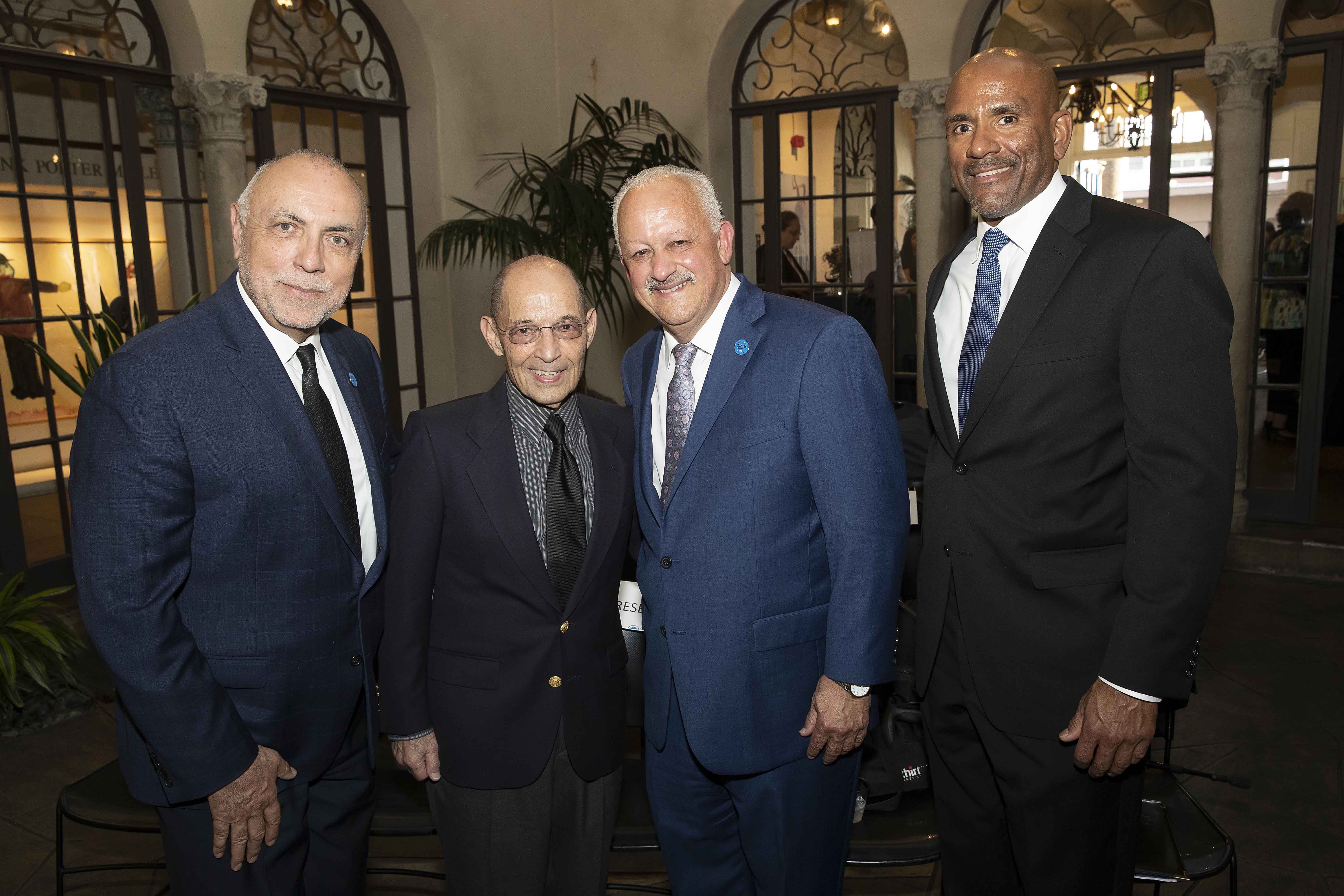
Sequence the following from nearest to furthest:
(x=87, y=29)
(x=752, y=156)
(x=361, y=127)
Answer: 1. (x=87, y=29)
2. (x=361, y=127)
3. (x=752, y=156)

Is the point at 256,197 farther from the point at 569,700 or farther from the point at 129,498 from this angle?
the point at 569,700

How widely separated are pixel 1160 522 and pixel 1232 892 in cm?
119

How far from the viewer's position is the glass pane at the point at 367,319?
21.5 ft

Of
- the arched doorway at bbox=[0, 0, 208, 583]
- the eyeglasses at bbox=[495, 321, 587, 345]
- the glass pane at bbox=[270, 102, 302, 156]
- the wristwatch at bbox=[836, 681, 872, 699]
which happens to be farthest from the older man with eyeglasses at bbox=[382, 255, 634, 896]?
the glass pane at bbox=[270, 102, 302, 156]

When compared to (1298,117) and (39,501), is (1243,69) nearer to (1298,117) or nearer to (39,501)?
(1298,117)

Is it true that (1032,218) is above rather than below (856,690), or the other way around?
above

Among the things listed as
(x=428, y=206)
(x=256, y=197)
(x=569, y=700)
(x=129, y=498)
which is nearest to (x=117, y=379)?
(x=129, y=498)

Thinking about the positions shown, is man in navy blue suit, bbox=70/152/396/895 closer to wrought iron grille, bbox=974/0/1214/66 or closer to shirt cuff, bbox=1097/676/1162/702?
shirt cuff, bbox=1097/676/1162/702

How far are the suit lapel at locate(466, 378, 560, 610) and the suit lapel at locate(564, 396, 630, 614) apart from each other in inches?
2.6

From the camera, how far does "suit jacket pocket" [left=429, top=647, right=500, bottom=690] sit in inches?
73.6

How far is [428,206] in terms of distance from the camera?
22.1 feet

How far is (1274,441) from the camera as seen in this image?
596 centimetres

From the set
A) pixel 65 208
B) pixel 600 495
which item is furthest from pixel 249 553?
pixel 65 208

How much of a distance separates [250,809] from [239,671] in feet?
0.80
